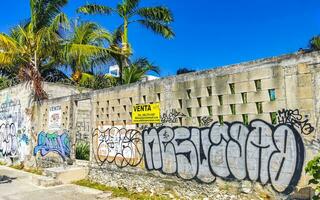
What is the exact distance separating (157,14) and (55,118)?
635 centimetres

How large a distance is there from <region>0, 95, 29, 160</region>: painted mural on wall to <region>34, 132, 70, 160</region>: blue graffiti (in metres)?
1.15

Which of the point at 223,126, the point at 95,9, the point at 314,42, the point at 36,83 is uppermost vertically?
the point at 95,9

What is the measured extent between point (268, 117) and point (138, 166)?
408 centimetres

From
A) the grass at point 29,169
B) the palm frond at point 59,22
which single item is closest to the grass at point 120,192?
the grass at point 29,169

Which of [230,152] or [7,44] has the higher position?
[7,44]

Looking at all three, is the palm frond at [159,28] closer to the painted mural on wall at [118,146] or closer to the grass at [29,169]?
the painted mural on wall at [118,146]

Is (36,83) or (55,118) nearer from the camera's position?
(55,118)

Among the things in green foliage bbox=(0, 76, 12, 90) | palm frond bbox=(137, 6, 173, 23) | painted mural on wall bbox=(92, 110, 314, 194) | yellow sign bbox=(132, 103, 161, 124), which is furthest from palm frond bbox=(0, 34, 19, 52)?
yellow sign bbox=(132, 103, 161, 124)

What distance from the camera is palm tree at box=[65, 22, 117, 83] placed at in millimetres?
14852

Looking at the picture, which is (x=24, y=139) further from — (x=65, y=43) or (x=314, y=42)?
(x=314, y=42)

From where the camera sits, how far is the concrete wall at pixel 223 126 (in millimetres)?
6098

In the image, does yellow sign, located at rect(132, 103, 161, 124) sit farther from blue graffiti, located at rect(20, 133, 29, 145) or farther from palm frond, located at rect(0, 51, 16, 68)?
palm frond, located at rect(0, 51, 16, 68)

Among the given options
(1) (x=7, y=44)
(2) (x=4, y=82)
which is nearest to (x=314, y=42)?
(1) (x=7, y=44)

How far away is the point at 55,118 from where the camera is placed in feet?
43.9
